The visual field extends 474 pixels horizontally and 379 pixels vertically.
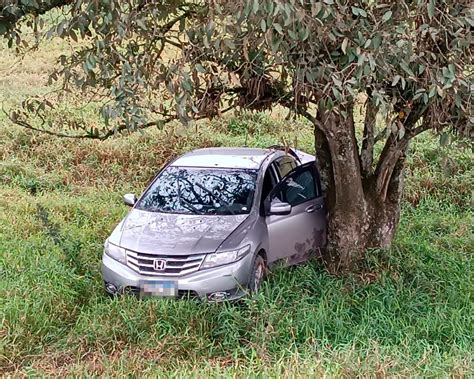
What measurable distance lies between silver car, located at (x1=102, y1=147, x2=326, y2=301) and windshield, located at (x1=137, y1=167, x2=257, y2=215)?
0.01 meters

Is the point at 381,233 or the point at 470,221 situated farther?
the point at 470,221

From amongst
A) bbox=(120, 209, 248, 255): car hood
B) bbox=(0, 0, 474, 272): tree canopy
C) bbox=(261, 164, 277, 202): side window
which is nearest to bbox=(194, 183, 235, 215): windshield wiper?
bbox=(120, 209, 248, 255): car hood

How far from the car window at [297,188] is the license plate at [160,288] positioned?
5.09 feet

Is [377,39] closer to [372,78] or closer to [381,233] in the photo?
[372,78]

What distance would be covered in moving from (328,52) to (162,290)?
252 centimetres

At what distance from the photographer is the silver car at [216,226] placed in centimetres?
558

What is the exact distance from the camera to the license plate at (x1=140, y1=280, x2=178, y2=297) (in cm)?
548

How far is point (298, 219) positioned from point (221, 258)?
137 centimetres

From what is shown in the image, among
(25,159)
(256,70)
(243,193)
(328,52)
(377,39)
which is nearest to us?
(377,39)

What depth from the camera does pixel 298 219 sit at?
6711mm

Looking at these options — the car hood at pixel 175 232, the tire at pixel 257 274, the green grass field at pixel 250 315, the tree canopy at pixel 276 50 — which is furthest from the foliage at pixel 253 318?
the tree canopy at pixel 276 50

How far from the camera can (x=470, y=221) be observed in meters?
8.55

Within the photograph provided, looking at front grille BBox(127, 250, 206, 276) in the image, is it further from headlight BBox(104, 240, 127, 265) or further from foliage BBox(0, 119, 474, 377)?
foliage BBox(0, 119, 474, 377)

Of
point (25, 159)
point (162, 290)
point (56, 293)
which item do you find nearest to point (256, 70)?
point (162, 290)
